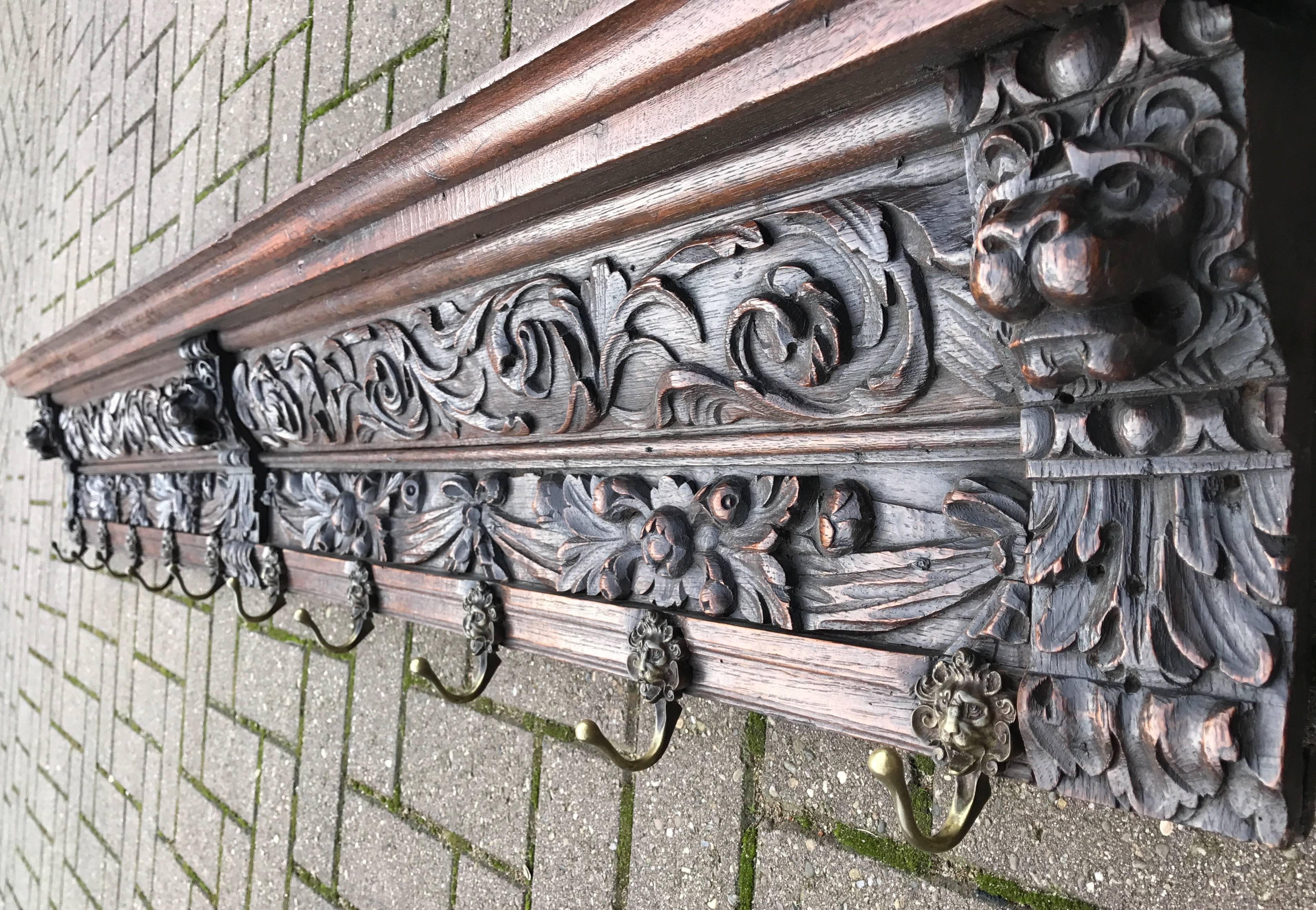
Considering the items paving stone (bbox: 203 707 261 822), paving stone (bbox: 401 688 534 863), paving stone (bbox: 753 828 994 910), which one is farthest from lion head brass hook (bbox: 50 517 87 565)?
paving stone (bbox: 753 828 994 910)

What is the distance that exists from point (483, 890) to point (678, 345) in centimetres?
86

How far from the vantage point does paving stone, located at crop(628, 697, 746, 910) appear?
958 mm

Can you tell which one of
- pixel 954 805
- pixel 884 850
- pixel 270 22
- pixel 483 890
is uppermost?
pixel 270 22

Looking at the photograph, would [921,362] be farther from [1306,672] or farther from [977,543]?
[1306,672]

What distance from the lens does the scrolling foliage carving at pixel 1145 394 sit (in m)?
0.46

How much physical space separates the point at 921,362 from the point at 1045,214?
168 millimetres

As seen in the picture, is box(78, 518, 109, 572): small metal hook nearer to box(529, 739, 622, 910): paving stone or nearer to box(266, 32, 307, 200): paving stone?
box(266, 32, 307, 200): paving stone

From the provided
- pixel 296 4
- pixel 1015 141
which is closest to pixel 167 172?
pixel 296 4

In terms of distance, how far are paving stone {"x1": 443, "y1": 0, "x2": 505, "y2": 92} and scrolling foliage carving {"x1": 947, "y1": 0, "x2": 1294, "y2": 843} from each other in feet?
2.74

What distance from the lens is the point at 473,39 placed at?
1238 millimetres

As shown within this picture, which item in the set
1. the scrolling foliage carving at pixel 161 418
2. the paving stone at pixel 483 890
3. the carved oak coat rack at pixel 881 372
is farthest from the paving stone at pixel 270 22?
the paving stone at pixel 483 890

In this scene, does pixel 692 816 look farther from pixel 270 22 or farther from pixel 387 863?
pixel 270 22

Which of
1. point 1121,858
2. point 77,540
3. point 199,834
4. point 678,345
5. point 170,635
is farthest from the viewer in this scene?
point 77,540

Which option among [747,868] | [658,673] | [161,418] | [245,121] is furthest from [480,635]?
[245,121]
